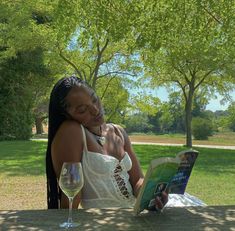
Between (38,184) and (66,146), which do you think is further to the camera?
(38,184)

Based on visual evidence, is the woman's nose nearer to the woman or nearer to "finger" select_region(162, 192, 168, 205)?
the woman

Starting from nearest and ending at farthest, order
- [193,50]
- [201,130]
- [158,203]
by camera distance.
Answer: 1. [158,203]
2. [193,50]
3. [201,130]

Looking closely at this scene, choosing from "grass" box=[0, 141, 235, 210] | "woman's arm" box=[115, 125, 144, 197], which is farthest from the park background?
"woman's arm" box=[115, 125, 144, 197]

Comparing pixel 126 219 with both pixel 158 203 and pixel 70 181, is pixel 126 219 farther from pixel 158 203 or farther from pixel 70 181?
pixel 70 181

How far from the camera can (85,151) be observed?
2756 mm

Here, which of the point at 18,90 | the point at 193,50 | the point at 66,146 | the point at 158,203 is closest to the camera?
the point at 158,203

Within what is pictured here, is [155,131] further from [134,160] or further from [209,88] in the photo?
[134,160]

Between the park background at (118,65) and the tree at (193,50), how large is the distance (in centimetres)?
3

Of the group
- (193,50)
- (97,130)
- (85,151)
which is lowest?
(85,151)

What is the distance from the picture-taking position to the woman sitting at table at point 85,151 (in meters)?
2.71

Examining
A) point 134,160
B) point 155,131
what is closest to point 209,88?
point 134,160

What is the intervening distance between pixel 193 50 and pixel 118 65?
17.4ft

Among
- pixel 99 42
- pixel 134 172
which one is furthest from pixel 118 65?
pixel 134 172

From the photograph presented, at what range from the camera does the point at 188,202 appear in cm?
288
